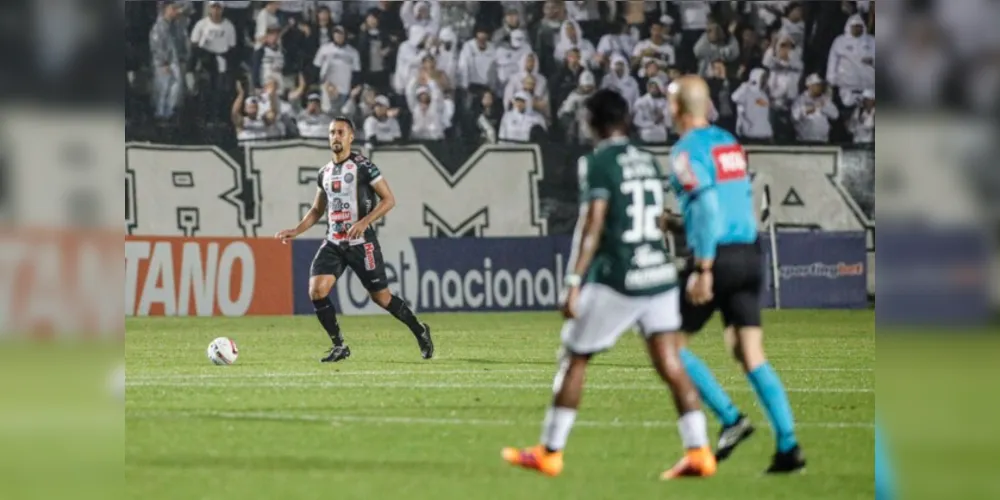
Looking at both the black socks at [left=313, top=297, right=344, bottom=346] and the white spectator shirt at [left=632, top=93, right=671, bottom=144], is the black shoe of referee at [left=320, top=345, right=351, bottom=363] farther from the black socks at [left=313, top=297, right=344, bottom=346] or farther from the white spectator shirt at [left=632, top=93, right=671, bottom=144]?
the white spectator shirt at [left=632, top=93, right=671, bottom=144]

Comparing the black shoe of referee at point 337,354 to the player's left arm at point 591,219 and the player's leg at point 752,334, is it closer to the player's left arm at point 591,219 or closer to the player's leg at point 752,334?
the player's leg at point 752,334

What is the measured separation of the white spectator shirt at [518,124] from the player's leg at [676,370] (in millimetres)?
4939

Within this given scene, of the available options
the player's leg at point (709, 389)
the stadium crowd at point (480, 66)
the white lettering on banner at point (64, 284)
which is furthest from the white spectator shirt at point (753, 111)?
the white lettering on banner at point (64, 284)

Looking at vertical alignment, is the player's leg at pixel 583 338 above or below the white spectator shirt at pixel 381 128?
below

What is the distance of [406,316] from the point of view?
24.2 feet

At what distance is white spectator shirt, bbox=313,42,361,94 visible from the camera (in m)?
8.95

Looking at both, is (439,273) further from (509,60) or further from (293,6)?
(293,6)

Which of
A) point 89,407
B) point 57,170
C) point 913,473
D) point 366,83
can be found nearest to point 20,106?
point 57,170

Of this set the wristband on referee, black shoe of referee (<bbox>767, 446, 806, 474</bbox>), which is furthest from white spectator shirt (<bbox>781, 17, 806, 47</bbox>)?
the wristband on referee

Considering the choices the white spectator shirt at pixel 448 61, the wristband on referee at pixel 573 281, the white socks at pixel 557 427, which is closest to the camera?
the wristband on referee at pixel 573 281

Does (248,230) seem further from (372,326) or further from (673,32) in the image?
(673,32)

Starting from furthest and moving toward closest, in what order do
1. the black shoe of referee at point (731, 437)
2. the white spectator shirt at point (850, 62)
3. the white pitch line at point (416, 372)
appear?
1. the white spectator shirt at point (850, 62)
2. the white pitch line at point (416, 372)
3. the black shoe of referee at point (731, 437)

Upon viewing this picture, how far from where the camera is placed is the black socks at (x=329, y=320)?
291 inches

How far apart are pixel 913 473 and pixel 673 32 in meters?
5.87
